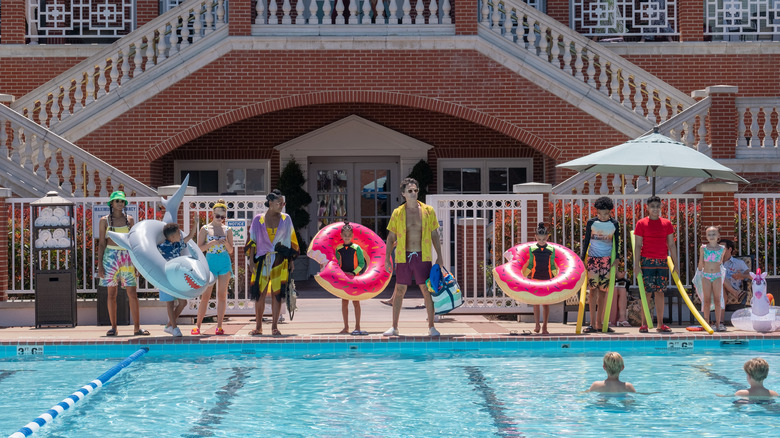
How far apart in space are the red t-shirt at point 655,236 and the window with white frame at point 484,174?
8037mm

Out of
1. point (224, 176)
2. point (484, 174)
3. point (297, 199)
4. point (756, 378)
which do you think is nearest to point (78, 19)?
point (224, 176)

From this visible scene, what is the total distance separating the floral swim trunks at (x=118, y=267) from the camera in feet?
38.4

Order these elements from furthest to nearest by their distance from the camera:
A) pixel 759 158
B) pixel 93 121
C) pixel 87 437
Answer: pixel 93 121, pixel 759 158, pixel 87 437

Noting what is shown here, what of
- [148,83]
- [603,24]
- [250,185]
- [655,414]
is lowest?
[655,414]

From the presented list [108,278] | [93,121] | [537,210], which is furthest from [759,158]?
[93,121]

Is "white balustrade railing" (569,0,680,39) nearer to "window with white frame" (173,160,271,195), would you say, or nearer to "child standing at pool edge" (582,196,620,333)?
"window with white frame" (173,160,271,195)

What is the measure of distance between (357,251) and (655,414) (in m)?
4.63

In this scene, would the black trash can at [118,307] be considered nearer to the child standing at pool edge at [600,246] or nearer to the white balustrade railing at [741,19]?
the child standing at pool edge at [600,246]

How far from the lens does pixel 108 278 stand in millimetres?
11727

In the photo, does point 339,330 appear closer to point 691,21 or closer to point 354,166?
point 354,166

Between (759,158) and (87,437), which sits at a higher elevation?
(759,158)

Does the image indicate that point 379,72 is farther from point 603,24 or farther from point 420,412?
point 420,412

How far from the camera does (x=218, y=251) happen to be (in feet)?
39.0

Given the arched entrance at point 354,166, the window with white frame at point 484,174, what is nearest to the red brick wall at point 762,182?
the window with white frame at point 484,174
